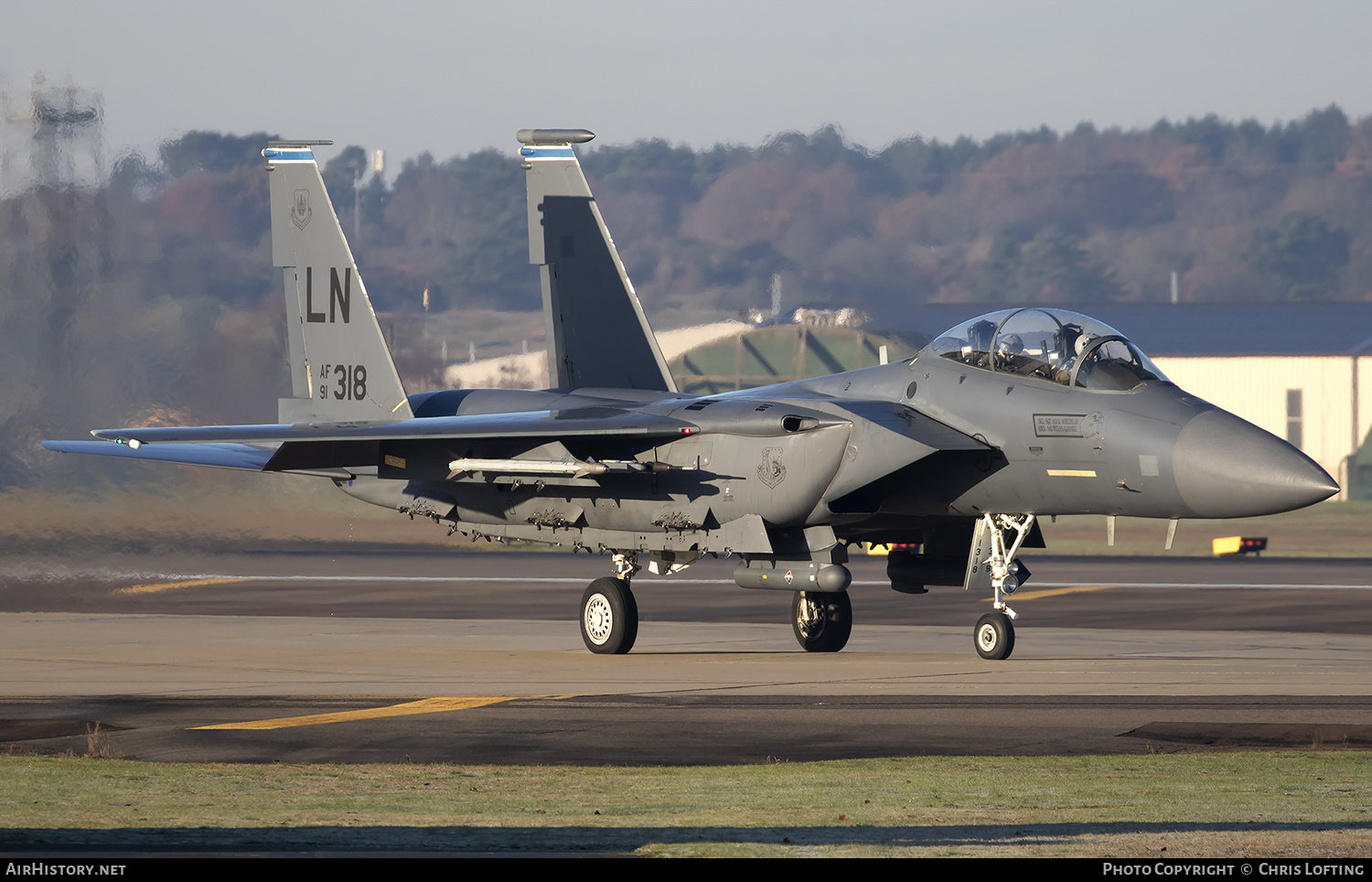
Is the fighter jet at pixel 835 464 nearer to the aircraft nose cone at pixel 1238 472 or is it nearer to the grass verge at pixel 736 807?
the aircraft nose cone at pixel 1238 472

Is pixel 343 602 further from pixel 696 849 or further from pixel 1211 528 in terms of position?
pixel 1211 528

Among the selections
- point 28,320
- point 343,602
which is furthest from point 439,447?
point 28,320

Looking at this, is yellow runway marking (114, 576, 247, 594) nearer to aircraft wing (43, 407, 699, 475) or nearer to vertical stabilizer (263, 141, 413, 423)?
vertical stabilizer (263, 141, 413, 423)

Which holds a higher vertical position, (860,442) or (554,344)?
(554,344)

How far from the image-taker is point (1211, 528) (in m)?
46.6

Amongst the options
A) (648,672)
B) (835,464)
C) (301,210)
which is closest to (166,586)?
(301,210)

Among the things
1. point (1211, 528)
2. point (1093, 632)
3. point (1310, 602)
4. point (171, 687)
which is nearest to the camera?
point (171, 687)

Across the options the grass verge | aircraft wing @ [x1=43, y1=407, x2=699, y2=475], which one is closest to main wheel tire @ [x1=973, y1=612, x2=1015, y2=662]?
aircraft wing @ [x1=43, y1=407, x2=699, y2=475]

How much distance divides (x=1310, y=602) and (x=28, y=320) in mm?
20082

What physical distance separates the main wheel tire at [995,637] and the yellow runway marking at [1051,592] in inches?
393

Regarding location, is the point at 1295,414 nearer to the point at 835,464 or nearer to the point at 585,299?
the point at 585,299

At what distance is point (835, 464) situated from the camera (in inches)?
635

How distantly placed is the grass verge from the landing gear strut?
5623 millimetres
